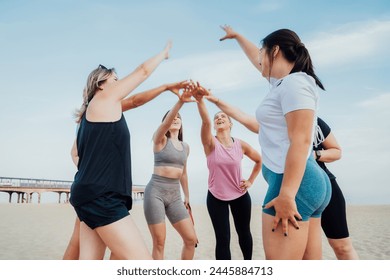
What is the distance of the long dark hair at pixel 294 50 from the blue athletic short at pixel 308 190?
0.58m

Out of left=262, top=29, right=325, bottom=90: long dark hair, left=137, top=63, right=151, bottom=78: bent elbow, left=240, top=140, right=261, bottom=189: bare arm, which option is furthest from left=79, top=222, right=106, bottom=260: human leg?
left=240, top=140, right=261, bottom=189: bare arm

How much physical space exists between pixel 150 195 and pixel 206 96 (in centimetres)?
160

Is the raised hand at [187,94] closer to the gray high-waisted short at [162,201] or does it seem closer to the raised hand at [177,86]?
the raised hand at [177,86]

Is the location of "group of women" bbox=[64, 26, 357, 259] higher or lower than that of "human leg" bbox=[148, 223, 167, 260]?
higher

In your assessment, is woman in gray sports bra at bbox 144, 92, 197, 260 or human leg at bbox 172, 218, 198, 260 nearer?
woman in gray sports bra at bbox 144, 92, 197, 260

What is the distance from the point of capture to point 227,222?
5.36 meters

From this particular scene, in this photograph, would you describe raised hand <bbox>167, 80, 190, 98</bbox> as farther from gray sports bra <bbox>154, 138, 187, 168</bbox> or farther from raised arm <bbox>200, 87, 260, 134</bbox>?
gray sports bra <bbox>154, 138, 187, 168</bbox>

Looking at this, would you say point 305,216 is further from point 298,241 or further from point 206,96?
point 206,96

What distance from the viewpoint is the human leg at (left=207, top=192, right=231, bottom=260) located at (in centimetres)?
523

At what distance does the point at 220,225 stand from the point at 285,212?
3.28 meters

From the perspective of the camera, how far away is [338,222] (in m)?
4.07

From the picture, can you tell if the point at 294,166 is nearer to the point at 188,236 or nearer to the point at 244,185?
the point at 244,185

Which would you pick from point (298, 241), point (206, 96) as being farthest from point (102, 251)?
point (206, 96)

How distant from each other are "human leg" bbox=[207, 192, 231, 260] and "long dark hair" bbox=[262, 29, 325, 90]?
319cm
